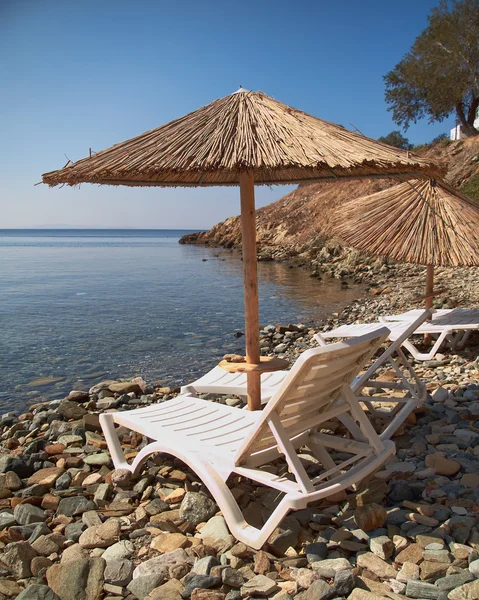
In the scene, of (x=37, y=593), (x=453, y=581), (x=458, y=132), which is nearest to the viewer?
(x=453, y=581)

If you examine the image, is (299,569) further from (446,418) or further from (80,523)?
(446,418)

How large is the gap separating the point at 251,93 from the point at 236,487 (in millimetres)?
2818

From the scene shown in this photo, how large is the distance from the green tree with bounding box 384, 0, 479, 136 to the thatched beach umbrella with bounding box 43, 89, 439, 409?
95.7 feet

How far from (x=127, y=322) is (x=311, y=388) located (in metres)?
10.9

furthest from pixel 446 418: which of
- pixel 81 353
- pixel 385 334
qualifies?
pixel 81 353

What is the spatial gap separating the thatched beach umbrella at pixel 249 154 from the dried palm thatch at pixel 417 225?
3005 mm

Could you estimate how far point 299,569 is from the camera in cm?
262

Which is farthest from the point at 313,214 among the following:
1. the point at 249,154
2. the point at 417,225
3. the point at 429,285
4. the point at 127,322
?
the point at 249,154

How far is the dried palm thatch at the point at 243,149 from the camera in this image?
3.25 m

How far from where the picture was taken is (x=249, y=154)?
10.6 ft

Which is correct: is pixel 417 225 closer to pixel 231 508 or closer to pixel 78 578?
pixel 231 508

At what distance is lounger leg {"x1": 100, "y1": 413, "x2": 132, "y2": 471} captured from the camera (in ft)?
12.8

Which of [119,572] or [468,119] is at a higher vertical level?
[468,119]

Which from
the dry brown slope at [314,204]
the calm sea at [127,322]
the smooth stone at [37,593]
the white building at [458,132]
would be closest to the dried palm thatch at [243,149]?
the smooth stone at [37,593]
